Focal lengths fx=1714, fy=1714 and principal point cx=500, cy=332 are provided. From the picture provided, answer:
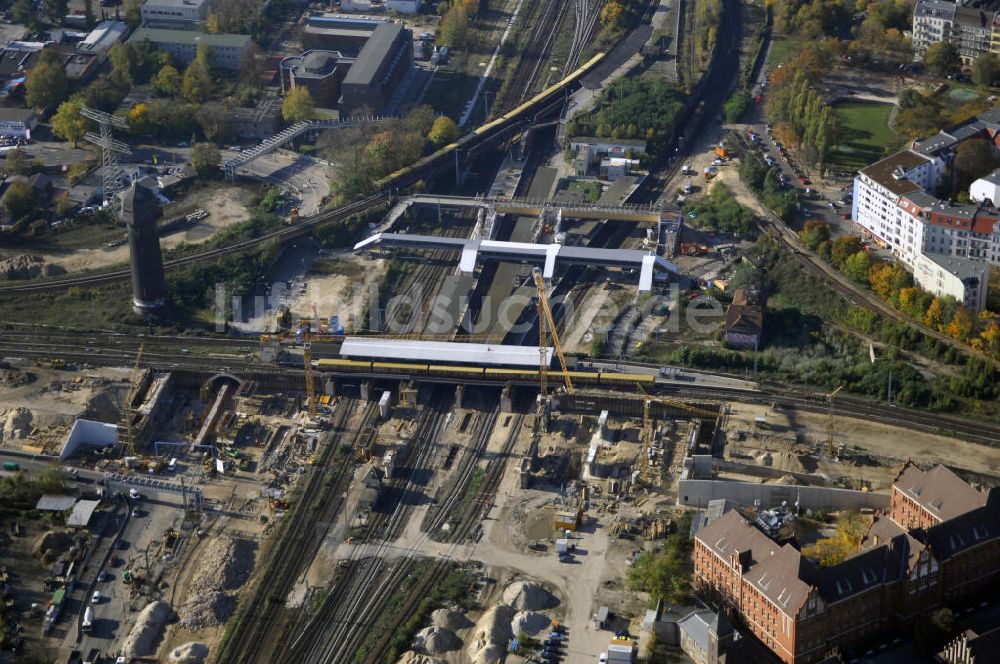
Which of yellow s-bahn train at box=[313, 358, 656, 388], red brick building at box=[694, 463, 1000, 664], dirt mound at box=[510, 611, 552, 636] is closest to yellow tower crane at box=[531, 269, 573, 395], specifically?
yellow s-bahn train at box=[313, 358, 656, 388]

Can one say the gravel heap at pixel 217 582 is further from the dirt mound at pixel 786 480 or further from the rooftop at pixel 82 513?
the dirt mound at pixel 786 480

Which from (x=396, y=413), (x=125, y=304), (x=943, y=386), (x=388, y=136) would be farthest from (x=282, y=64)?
(x=943, y=386)

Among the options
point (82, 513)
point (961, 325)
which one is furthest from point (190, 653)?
point (961, 325)

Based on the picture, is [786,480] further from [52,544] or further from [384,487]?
[52,544]

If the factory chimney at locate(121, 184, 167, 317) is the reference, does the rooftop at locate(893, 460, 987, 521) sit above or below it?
above

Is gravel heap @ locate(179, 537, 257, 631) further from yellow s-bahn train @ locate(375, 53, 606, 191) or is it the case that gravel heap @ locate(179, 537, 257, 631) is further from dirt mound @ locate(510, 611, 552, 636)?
yellow s-bahn train @ locate(375, 53, 606, 191)
